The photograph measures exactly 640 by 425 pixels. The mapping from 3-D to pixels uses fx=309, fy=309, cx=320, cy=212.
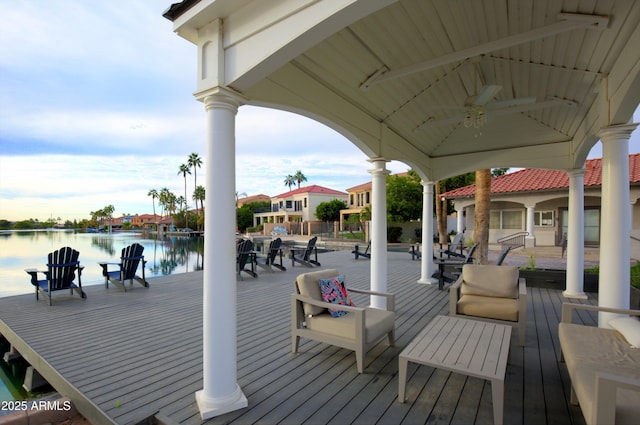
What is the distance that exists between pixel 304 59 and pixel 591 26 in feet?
7.86

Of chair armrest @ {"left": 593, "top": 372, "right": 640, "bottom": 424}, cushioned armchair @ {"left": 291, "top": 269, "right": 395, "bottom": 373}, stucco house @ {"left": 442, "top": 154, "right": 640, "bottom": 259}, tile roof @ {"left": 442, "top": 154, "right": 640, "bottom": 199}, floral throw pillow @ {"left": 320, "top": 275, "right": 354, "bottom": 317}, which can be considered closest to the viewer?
chair armrest @ {"left": 593, "top": 372, "right": 640, "bottom": 424}

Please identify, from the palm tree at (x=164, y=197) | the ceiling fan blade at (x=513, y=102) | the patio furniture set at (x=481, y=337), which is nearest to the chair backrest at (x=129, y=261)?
the patio furniture set at (x=481, y=337)

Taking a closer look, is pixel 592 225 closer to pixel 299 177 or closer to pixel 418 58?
pixel 418 58

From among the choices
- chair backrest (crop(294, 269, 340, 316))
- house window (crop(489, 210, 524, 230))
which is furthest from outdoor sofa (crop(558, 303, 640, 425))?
house window (crop(489, 210, 524, 230))

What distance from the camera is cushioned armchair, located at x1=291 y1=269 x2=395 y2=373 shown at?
2.84 m

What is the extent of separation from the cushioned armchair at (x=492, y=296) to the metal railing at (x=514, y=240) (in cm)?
1140

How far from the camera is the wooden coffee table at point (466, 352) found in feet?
6.60

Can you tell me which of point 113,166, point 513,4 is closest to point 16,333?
point 513,4

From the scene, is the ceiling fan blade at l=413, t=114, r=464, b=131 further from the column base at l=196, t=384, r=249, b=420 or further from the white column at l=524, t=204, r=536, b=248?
the white column at l=524, t=204, r=536, b=248

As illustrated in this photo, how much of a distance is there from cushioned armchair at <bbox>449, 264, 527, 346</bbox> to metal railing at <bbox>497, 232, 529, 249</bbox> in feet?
37.4

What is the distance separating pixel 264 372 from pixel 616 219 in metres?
4.18

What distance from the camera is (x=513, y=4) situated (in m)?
2.61

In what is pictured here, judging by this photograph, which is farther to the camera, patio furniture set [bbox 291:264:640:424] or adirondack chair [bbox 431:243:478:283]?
adirondack chair [bbox 431:243:478:283]

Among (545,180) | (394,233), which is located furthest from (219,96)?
(394,233)
